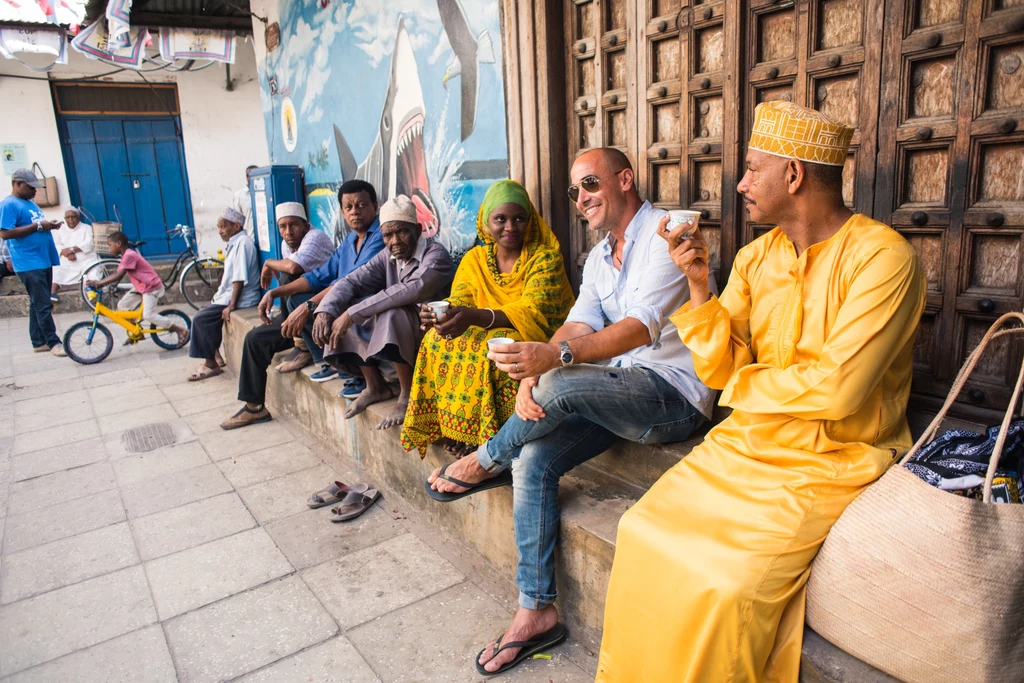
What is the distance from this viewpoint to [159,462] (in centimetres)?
448

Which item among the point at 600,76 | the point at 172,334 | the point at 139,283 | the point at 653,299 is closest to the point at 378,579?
the point at 653,299

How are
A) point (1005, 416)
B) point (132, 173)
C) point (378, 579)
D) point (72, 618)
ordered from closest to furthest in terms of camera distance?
point (1005, 416) < point (72, 618) < point (378, 579) < point (132, 173)

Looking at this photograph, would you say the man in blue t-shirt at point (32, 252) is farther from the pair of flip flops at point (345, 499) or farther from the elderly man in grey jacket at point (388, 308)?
the pair of flip flops at point (345, 499)

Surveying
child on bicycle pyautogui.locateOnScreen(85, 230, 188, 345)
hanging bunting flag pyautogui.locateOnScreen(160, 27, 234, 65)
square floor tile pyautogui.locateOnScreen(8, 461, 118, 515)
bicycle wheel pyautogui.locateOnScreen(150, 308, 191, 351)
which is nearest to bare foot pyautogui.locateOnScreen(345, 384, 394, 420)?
square floor tile pyautogui.locateOnScreen(8, 461, 118, 515)

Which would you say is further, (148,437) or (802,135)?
(148,437)

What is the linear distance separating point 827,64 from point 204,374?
228 inches

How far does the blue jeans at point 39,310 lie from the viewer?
772cm

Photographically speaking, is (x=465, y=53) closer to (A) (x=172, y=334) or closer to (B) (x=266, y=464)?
(B) (x=266, y=464)

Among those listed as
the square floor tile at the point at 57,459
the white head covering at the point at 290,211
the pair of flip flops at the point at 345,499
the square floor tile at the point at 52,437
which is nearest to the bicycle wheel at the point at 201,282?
the square floor tile at the point at 52,437

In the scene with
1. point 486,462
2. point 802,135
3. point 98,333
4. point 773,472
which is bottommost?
point 98,333

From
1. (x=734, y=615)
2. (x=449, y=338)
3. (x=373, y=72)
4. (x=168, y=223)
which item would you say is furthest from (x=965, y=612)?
(x=168, y=223)

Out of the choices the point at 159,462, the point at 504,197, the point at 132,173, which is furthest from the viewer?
the point at 132,173

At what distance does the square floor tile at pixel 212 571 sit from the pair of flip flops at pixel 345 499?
14.0 inches

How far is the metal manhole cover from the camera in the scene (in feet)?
15.6
